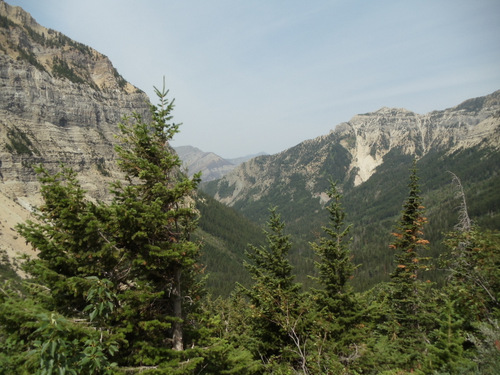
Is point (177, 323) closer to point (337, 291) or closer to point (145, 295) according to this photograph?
point (145, 295)

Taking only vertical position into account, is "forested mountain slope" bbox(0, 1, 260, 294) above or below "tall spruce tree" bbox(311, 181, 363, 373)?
above

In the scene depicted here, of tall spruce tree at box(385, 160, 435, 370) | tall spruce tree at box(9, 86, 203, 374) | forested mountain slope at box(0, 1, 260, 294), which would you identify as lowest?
tall spruce tree at box(385, 160, 435, 370)

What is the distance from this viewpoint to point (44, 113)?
5851 inches

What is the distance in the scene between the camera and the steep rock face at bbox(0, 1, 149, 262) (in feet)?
389

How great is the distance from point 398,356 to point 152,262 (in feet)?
53.3

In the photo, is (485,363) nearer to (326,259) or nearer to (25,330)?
(326,259)

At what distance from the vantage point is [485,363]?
8.40 meters

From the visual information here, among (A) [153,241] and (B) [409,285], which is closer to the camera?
(A) [153,241]

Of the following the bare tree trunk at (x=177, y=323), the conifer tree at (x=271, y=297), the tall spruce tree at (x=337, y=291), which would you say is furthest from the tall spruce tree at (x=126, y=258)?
the tall spruce tree at (x=337, y=291)

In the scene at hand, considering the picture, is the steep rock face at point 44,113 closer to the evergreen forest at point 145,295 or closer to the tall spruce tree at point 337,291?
the evergreen forest at point 145,295

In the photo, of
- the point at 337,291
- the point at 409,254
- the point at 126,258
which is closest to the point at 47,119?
the point at 126,258

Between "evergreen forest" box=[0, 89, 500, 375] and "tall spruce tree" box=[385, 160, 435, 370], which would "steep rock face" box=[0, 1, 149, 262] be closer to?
"evergreen forest" box=[0, 89, 500, 375]

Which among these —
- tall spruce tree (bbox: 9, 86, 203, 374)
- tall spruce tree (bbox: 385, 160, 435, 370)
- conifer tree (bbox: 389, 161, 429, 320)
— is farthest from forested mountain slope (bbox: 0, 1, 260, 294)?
conifer tree (bbox: 389, 161, 429, 320)

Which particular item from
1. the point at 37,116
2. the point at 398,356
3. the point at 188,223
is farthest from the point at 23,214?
the point at 398,356
